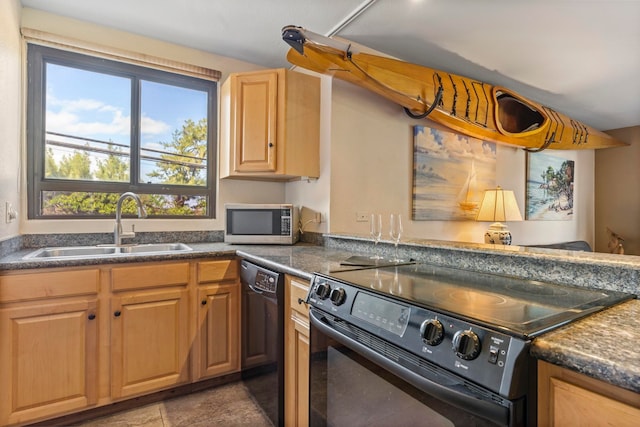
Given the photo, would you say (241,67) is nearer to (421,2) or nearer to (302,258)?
(421,2)

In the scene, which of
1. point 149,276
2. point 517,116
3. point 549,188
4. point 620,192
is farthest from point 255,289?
point 620,192

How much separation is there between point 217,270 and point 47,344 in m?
0.90

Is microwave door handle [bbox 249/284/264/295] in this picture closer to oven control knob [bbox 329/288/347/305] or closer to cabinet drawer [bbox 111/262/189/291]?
cabinet drawer [bbox 111/262/189/291]

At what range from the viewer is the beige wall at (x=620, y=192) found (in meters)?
4.56

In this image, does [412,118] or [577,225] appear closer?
[412,118]

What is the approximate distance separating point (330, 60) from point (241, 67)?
3.70 feet

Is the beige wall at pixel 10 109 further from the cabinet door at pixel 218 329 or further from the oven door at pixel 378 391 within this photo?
the oven door at pixel 378 391

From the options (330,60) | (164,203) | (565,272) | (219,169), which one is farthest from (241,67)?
(565,272)

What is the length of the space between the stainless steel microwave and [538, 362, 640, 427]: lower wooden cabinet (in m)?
1.92

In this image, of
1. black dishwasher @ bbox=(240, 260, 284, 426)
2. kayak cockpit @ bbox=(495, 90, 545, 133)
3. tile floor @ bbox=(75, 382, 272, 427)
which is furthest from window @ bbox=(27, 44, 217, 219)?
kayak cockpit @ bbox=(495, 90, 545, 133)

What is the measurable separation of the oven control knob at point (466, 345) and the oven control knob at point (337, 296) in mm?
453

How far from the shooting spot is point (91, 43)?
91.0 inches

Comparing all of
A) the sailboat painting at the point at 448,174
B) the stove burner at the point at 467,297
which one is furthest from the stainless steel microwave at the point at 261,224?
the stove burner at the point at 467,297

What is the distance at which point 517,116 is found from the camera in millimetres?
3463
